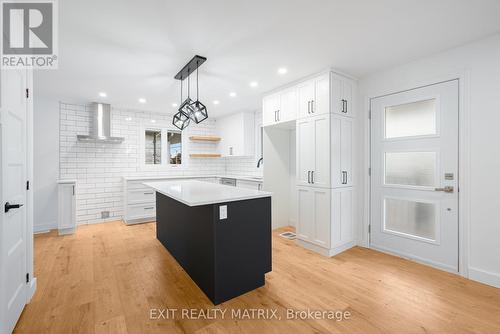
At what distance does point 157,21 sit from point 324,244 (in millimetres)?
3375

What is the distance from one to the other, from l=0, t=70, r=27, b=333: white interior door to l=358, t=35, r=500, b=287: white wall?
435cm

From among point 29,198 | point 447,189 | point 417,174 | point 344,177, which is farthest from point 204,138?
point 447,189

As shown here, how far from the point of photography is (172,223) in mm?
3219

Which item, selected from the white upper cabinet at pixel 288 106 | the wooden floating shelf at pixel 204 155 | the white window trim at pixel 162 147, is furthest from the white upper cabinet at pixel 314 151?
the white window trim at pixel 162 147

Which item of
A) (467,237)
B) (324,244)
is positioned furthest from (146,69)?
(467,237)

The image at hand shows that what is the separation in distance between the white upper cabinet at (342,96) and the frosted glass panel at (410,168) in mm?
879

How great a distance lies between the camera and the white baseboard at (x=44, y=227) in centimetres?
444

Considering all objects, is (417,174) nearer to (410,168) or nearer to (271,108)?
(410,168)

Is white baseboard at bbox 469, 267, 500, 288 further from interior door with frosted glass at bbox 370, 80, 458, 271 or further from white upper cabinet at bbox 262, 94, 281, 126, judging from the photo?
white upper cabinet at bbox 262, 94, 281, 126

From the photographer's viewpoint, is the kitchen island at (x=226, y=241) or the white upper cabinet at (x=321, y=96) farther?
the white upper cabinet at (x=321, y=96)

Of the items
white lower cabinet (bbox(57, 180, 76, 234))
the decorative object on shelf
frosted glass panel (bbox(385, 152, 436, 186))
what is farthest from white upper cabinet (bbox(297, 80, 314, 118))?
white lower cabinet (bbox(57, 180, 76, 234))

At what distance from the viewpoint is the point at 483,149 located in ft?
8.18

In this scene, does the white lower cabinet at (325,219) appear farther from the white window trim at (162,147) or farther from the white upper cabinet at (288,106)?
the white window trim at (162,147)

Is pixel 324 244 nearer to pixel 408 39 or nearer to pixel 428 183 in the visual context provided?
pixel 428 183
